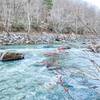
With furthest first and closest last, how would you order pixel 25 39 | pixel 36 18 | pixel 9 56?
pixel 36 18 → pixel 25 39 → pixel 9 56

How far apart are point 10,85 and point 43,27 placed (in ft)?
138

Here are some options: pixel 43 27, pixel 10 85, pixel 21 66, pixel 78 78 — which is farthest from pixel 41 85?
pixel 43 27

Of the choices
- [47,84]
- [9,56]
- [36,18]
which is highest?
[36,18]

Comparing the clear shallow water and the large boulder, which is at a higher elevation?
the large boulder

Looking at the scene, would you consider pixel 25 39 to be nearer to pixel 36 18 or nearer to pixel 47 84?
pixel 47 84

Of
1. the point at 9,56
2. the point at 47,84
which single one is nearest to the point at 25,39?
the point at 9,56

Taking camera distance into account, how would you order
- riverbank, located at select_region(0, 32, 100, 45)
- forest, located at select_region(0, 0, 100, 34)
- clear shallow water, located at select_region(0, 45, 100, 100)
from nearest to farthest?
clear shallow water, located at select_region(0, 45, 100, 100) → riverbank, located at select_region(0, 32, 100, 45) → forest, located at select_region(0, 0, 100, 34)

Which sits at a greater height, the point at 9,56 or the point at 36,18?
the point at 36,18

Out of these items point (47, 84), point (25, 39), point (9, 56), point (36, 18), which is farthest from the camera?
point (36, 18)

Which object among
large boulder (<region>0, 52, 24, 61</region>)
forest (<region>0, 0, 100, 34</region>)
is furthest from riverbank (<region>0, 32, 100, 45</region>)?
large boulder (<region>0, 52, 24, 61</region>)

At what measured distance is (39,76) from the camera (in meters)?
11.1

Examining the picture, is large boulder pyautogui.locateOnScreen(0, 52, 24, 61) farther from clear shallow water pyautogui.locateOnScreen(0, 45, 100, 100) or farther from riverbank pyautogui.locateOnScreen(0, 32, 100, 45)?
riverbank pyautogui.locateOnScreen(0, 32, 100, 45)

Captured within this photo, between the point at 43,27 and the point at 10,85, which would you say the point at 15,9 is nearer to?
the point at 43,27

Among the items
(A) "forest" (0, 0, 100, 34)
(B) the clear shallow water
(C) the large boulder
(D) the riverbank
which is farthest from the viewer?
(A) "forest" (0, 0, 100, 34)
